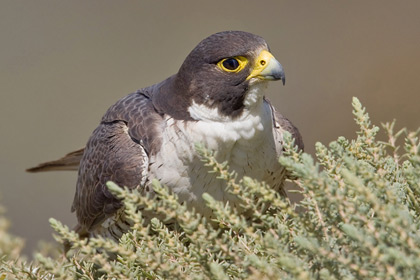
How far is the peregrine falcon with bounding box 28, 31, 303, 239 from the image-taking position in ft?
11.4

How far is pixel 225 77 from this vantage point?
3.49 m

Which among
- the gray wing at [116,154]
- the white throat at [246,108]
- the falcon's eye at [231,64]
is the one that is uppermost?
the falcon's eye at [231,64]

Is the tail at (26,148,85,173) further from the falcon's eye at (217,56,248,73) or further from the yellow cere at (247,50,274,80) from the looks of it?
the yellow cere at (247,50,274,80)

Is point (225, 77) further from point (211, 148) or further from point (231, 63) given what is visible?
point (211, 148)

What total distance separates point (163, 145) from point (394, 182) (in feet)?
4.50

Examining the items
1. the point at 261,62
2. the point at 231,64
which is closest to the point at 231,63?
the point at 231,64

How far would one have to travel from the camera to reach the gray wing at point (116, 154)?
358 cm

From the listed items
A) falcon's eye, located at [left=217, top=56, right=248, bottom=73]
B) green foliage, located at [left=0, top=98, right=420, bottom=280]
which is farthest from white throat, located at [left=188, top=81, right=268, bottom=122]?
green foliage, located at [left=0, top=98, right=420, bottom=280]

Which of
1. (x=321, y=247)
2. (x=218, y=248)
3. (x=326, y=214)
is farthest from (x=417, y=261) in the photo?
(x=218, y=248)

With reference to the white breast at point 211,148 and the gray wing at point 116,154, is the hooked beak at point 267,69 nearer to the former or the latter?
the white breast at point 211,148

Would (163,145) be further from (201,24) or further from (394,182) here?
(201,24)

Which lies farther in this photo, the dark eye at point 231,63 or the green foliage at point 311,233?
the dark eye at point 231,63

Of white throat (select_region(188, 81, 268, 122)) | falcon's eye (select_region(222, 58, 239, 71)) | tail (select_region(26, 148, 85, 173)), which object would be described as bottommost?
tail (select_region(26, 148, 85, 173))

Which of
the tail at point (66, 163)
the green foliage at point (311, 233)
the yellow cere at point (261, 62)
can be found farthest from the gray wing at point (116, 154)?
the green foliage at point (311, 233)
